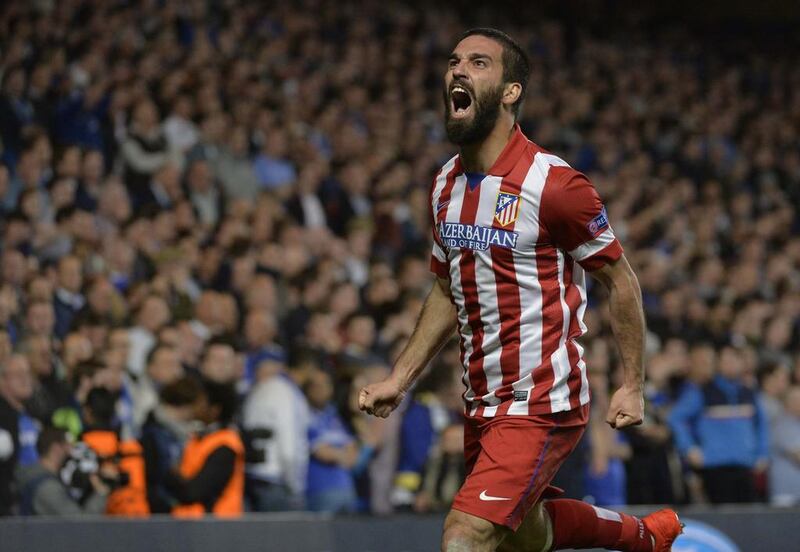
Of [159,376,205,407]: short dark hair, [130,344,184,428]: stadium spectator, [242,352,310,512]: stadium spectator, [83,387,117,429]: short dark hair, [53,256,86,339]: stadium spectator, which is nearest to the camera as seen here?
[159,376,205,407]: short dark hair

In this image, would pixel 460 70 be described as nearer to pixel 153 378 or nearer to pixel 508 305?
pixel 508 305

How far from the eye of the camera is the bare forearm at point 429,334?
5527 millimetres

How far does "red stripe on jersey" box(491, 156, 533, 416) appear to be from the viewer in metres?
5.22

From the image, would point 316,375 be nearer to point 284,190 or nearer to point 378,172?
point 284,190

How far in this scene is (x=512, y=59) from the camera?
208 inches

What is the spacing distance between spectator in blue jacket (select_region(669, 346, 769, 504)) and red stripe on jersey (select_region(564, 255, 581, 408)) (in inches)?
211

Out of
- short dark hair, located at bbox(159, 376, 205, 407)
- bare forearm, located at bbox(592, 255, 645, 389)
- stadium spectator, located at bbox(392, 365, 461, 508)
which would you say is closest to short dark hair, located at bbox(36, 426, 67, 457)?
short dark hair, located at bbox(159, 376, 205, 407)

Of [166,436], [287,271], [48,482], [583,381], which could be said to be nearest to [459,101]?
[583,381]

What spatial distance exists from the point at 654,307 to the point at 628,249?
1110mm

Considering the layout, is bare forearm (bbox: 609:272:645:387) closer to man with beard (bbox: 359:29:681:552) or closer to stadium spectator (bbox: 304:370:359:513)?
man with beard (bbox: 359:29:681:552)

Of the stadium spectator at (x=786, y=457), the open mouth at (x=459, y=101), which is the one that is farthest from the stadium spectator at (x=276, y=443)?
the stadium spectator at (x=786, y=457)

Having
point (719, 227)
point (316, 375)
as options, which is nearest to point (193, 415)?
point (316, 375)

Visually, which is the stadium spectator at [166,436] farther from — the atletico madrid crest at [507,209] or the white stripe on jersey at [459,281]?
the atletico madrid crest at [507,209]

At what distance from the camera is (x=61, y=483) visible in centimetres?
750
